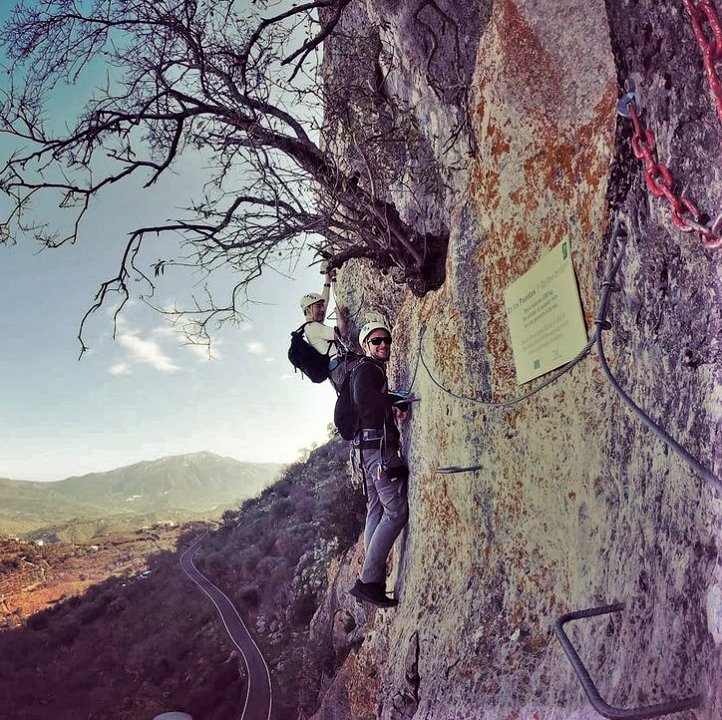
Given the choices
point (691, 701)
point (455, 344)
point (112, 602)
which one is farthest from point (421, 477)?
point (112, 602)

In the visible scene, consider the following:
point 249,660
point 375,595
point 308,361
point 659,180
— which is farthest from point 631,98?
point 249,660

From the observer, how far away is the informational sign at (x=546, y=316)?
3.22m

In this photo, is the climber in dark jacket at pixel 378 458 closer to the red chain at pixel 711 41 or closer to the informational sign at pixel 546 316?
the informational sign at pixel 546 316

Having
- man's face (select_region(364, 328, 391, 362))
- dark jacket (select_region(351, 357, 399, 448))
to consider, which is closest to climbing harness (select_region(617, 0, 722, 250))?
dark jacket (select_region(351, 357, 399, 448))

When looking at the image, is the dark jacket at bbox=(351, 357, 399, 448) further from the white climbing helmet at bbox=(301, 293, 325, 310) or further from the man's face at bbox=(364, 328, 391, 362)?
the white climbing helmet at bbox=(301, 293, 325, 310)

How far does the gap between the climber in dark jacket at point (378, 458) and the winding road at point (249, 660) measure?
1042cm

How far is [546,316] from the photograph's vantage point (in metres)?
3.53

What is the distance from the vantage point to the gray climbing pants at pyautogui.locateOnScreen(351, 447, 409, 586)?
562cm

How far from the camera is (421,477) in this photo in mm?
5387

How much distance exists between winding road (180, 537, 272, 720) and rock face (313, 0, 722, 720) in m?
9.41

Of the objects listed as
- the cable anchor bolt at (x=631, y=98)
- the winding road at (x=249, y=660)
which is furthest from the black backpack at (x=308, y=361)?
the winding road at (x=249, y=660)

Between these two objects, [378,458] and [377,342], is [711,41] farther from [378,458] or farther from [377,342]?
[378,458]

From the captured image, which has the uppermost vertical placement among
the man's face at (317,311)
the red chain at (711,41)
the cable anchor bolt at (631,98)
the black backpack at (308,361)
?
the man's face at (317,311)

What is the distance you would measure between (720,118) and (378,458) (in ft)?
14.3
